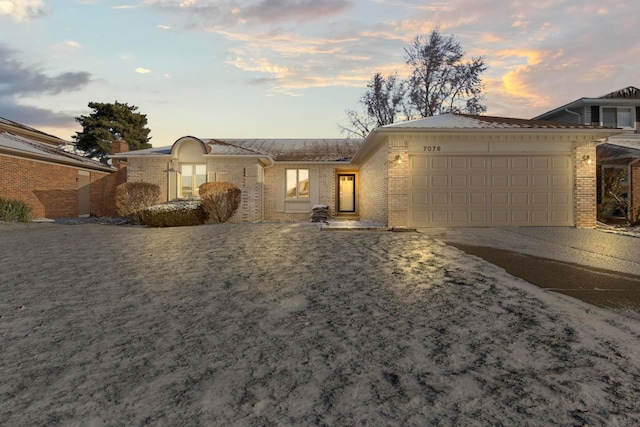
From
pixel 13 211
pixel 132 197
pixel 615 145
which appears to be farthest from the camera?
pixel 615 145

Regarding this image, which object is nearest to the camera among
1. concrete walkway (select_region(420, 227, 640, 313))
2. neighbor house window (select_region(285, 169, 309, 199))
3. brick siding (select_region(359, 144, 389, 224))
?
concrete walkway (select_region(420, 227, 640, 313))

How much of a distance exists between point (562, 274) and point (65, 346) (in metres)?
6.55

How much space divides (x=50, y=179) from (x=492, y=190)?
775 inches

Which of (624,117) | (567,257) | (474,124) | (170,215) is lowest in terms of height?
(567,257)

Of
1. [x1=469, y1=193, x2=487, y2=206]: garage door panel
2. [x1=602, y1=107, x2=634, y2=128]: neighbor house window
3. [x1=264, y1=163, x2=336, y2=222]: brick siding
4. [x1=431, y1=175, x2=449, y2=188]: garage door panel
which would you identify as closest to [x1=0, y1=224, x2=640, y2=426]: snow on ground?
A: [x1=431, y1=175, x2=449, y2=188]: garage door panel

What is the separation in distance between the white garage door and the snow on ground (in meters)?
5.77

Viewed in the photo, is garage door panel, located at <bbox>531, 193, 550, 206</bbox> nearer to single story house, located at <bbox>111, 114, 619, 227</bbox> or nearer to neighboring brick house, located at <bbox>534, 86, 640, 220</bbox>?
single story house, located at <bbox>111, 114, 619, 227</bbox>

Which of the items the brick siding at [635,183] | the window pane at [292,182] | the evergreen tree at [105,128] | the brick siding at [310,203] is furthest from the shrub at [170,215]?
the evergreen tree at [105,128]

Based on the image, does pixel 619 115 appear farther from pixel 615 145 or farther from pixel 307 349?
pixel 307 349

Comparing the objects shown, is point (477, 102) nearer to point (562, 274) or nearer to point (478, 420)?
point (562, 274)

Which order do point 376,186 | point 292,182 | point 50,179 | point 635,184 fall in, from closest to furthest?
point 376,186, point 635,184, point 50,179, point 292,182

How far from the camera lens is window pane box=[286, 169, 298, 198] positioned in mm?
18703

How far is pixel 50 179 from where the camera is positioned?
17812 millimetres

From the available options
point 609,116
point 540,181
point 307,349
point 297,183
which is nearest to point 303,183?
point 297,183
